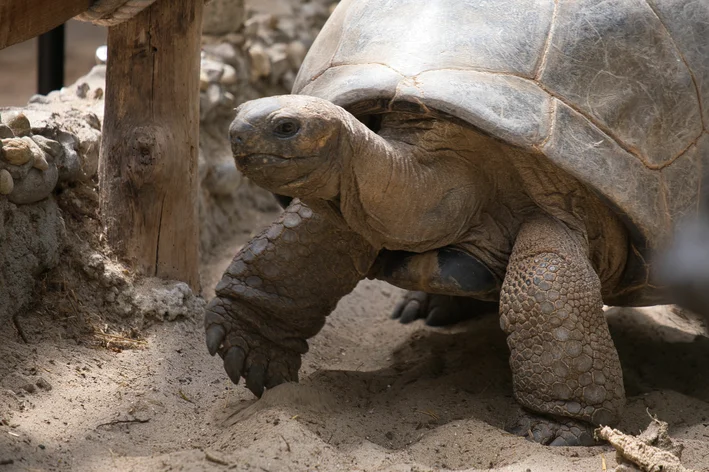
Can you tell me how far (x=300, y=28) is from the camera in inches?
290

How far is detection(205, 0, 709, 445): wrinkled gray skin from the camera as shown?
3367mm

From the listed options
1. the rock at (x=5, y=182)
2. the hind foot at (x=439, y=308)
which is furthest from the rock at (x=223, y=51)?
the rock at (x=5, y=182)

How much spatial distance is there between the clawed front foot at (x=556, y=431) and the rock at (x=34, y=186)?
7.25 ft

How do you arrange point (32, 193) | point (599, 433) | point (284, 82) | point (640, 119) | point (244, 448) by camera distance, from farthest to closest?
1. point (284, 82)
2. point (32, 193)
3. point (640, 119)
4. point (599, 433)
5. point (244, 448)

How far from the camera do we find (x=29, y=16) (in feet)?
10.5

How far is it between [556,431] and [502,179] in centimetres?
99

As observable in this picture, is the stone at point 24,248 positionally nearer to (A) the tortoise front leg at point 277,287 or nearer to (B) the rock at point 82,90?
(A) the tortoise front leg at point 277,287

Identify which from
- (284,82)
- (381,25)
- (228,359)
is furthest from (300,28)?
(228,359)

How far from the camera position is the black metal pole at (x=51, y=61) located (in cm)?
680

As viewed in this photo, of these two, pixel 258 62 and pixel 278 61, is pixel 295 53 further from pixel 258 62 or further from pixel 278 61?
pixel 258 62

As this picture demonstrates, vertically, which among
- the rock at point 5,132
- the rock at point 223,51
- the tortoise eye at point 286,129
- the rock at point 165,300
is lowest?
the rock at point 165,300

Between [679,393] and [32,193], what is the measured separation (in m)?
2.92

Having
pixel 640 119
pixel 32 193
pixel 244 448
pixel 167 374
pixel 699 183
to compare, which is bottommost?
pixel 167 374

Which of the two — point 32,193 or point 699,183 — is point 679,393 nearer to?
point 699,183
